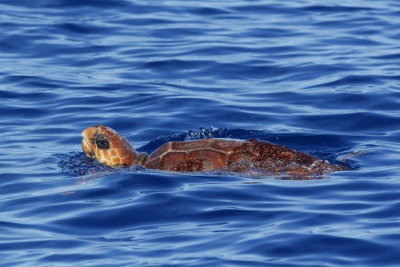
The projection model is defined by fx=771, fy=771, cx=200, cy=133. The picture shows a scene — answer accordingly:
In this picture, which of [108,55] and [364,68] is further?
[108,55]

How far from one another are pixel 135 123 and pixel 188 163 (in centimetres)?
331

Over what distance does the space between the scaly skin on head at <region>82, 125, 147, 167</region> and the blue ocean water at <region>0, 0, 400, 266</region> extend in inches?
8.5

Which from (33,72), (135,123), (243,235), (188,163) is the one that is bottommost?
(243,235)

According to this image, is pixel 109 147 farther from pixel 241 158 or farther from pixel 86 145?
pixel 241 158

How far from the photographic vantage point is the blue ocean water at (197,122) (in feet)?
21.2

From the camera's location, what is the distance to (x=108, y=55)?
51.9ft

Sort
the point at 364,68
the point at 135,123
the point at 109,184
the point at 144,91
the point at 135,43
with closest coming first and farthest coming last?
the point at 109,184 < the point at 135,123 < the point at 144,91 < the point at 364,68 < the point at 135,43

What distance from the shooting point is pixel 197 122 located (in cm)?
1153

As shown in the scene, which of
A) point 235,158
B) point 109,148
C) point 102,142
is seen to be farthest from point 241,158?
point 102,142

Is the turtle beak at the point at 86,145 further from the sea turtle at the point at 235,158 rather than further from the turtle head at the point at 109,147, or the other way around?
the sea turtle at the point at 235,158

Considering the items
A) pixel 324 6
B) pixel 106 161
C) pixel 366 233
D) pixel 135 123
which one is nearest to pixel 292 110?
pixel 135 123

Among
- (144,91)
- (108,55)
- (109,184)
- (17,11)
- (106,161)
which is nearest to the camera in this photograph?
(109,184)

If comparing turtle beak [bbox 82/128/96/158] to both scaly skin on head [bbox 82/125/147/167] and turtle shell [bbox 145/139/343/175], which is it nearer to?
scaly skin on head [bbox 82/125/147/167]

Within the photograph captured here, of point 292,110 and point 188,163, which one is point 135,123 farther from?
point 188,163
